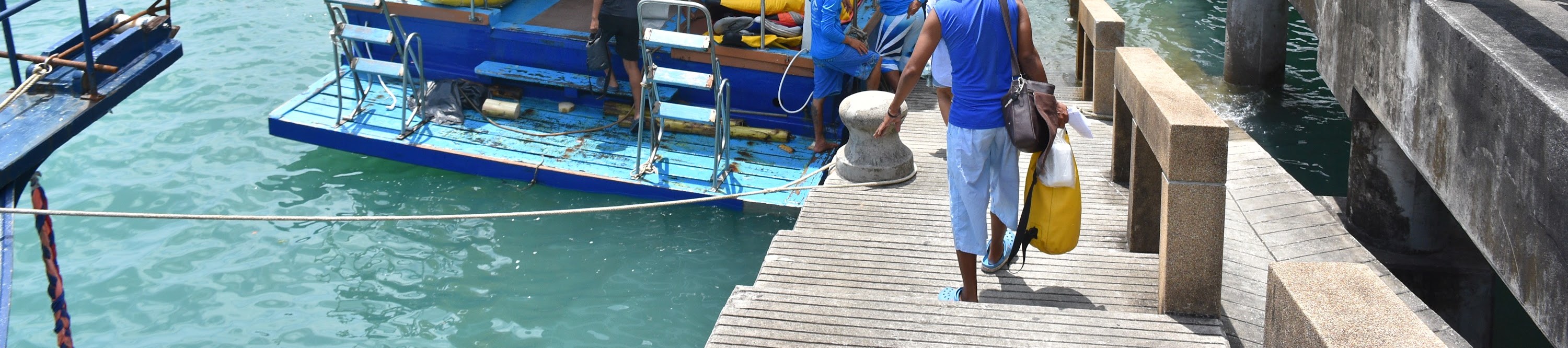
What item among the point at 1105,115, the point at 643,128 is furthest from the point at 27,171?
the point at 1105,115

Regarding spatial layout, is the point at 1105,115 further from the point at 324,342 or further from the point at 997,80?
the point at 324,342

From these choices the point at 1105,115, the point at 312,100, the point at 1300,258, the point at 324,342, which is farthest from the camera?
the point at 312,100

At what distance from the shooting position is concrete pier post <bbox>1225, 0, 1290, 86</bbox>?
1105 cm

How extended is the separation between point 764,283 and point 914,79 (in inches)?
40.8

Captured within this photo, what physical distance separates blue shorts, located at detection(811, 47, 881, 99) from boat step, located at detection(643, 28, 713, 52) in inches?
35.0

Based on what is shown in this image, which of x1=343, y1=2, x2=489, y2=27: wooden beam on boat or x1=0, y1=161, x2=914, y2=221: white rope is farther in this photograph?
x1=343, y1=2, x2=489, y2=27: wooden beam on boat

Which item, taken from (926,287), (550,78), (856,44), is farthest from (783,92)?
(926,287)

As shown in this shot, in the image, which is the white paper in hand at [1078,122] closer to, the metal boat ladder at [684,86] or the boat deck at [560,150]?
the metal boat ladder at [684,86]

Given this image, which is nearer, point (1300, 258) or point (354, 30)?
point (1300, 258)

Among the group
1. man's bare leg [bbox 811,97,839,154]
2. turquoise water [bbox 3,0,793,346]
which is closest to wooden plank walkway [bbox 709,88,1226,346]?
turquoise water [bbox 3,0,793,346]

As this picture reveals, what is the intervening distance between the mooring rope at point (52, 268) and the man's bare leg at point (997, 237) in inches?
155

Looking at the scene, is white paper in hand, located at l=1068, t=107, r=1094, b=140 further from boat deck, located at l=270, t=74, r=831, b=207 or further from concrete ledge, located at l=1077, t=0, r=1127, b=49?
boat deck, located at l=270, t=74, r=831, b=207

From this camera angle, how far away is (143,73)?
573cm

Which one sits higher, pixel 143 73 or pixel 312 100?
pixel 143 73
